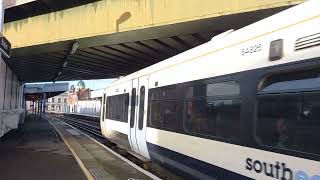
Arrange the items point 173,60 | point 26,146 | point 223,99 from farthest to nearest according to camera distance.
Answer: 1. point 26,146
2. point 173,60
3. point 223,99

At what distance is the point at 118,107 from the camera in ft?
61.7

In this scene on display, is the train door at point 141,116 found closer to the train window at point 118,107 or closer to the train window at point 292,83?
the train window at point 118,107

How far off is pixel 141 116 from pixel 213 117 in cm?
618

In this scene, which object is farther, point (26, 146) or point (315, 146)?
point (26, 146)

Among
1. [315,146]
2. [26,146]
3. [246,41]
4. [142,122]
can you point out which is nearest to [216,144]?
[246,41]

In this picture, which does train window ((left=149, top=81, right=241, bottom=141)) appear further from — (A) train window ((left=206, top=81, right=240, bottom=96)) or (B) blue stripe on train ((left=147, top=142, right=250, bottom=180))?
(B) blue stripe on train ((left=147, top=142, right=250, bottom=180))

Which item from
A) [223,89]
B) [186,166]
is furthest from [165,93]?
[223,89]

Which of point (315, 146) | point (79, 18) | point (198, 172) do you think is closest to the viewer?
point (315, 146)

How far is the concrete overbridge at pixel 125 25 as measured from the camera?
49.3ft

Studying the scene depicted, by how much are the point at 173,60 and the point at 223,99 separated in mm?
3516

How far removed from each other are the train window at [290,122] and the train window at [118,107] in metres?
10.5

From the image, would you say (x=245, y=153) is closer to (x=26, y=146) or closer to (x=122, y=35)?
(x=122, y=35)

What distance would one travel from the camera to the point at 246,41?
23.0 ft

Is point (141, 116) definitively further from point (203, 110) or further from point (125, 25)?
point (203, 110)
